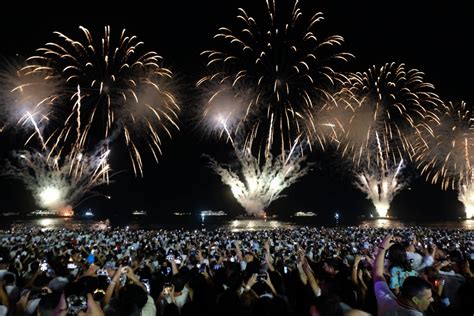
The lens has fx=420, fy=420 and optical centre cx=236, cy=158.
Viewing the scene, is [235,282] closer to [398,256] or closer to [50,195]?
[398,256]

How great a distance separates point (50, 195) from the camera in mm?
65000

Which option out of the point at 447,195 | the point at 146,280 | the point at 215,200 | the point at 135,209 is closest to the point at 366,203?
the point at 447,195

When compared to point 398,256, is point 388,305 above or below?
below

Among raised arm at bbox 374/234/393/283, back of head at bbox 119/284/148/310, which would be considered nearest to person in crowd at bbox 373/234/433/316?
raised arm at bbox 374/234/393/283

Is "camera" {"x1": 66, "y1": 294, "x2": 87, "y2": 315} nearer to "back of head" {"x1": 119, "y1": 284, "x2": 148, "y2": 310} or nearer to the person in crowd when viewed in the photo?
"back of head" {"x1": 119, "y1": 284, "x2": 148, "y2": 310}

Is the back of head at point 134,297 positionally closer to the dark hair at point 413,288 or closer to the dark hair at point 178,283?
the dark hair at point 178,283

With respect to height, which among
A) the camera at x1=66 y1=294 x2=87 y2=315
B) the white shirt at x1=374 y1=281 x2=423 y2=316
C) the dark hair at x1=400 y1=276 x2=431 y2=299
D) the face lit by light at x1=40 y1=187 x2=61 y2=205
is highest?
the face lit by light at x1=40 y1=187 x2=61 y2=205

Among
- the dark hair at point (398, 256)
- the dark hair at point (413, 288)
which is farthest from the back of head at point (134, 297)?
the dark hair at point (398, 256)

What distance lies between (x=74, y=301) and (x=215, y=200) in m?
164

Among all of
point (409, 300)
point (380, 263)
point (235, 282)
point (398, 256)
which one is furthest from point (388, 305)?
point (235, 282)

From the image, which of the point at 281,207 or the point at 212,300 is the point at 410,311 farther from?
the point at 281,207

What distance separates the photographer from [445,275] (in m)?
7.02

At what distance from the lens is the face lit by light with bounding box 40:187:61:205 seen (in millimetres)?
65000

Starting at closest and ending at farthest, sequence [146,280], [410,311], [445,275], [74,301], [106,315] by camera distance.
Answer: [410,311]
[106,315]
[74,301]
[445,275]
[146,280]
